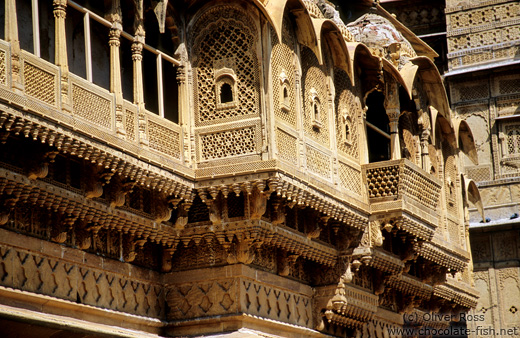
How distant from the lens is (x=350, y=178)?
1517cm

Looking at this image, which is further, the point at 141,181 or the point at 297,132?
the point at 297,132

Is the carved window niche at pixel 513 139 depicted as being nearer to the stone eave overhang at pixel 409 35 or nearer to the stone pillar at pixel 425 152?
the stone eave overhang at pixel 409 35

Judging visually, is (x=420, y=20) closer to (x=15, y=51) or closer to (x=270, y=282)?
(x=270, y=282)

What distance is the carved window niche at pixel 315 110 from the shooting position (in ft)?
47.3

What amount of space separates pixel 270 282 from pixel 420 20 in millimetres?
13054

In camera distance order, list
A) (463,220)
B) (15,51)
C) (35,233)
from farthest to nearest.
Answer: (463,220)
(35,233)
(15,51)

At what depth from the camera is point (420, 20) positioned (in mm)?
25891

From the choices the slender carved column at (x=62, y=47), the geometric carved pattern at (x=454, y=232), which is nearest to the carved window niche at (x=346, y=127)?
the geometric carved pattern at (x=454, y=232)

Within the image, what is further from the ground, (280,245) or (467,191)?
(467,191)

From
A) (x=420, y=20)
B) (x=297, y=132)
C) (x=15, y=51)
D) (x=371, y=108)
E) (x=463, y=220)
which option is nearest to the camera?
(x=15, y=51)

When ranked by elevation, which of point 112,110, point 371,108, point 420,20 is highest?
point 420,20

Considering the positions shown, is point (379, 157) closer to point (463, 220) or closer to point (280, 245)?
point (463, 220)

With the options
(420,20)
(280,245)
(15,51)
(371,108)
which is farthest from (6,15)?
(420,20)

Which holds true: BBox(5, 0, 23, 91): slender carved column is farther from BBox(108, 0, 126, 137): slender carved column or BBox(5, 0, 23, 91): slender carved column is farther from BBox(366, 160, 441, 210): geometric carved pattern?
BBox(366, 160, 441, 210): geometric carved pattern
